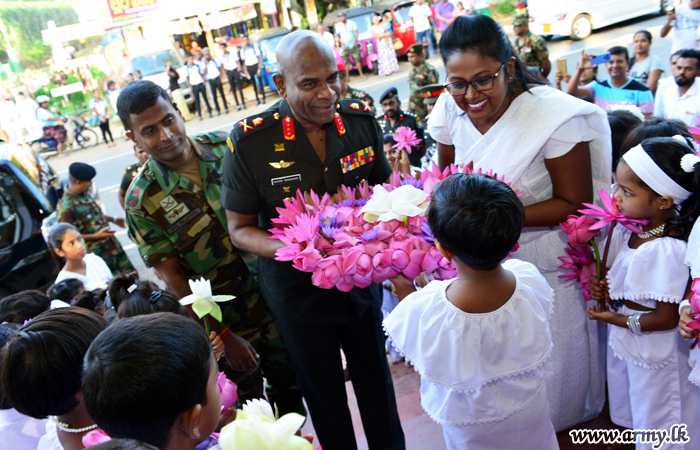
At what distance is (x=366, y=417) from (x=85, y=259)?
2.88 metres

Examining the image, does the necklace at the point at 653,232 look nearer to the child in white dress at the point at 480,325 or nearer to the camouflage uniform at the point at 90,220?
the child in white dress at the point at 480,325

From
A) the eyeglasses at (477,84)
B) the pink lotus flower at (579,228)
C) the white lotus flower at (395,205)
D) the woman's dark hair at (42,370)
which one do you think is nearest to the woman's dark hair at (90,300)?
the woman's dark hair at (42,370)

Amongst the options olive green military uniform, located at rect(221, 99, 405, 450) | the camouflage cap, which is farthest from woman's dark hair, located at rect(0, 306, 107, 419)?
the camouflage cap

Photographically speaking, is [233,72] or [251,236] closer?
[251,236]

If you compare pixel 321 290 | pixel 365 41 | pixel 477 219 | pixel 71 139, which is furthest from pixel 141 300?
pixel 71 139

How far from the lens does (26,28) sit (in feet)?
78.6

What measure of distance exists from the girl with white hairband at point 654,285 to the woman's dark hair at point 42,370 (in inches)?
77.4

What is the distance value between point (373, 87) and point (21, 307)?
36.7 feet

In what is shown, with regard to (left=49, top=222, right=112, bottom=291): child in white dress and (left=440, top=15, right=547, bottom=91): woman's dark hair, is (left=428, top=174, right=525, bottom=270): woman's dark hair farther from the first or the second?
(left=49, top=222, right=112, bottom=291): child in white dress

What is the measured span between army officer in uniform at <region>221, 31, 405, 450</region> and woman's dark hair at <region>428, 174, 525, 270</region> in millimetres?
722

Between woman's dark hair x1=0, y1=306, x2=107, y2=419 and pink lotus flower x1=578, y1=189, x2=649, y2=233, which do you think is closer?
woman's dark hair x1=0, y1=306, x2=107, y2=419

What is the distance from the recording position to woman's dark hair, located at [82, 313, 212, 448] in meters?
1.21

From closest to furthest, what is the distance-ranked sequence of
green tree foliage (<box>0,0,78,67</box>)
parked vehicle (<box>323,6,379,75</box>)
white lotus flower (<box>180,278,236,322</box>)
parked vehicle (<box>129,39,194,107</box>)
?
white lotus flower (<box>180,278,236,322</box>) < parked vehicle (<box>129,39,194,107</box>) < parked vehicle (<box>323,6,379,75</box>) < green tree foliage (<box>0,0,78,67</box>)

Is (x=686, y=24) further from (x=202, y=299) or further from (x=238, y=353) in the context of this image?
(x=202, y=299)
